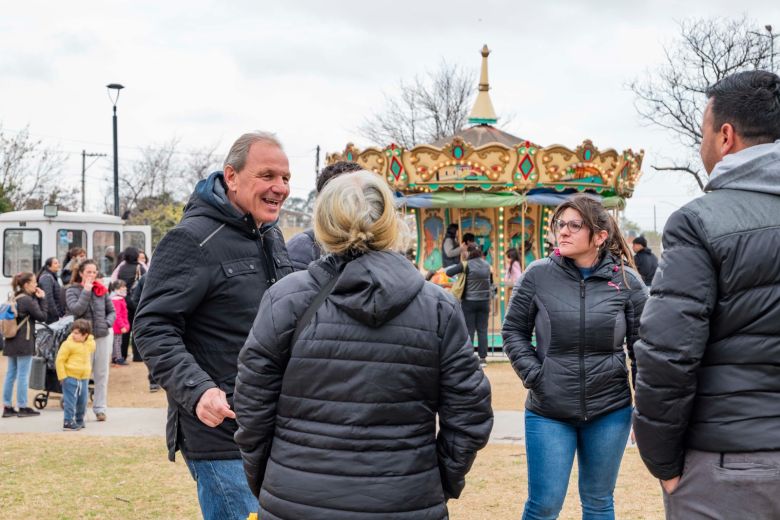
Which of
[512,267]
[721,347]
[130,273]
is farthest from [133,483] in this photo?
[512,267]

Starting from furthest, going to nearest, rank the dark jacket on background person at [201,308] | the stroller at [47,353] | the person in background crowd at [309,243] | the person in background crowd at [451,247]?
the person in background crowd at [451,247], the stroller at [47,353], the person in background crowd at [309,243], the dark jacket on background person at [201,308]

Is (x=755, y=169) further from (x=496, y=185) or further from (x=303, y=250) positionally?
(x=496, y=185)

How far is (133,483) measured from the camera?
6.60 meters

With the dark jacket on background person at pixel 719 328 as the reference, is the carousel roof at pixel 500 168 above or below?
above

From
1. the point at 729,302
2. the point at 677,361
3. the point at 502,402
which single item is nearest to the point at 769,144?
the point at 729,302

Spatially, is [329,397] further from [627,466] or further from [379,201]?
[627,466]

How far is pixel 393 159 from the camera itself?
16016mm

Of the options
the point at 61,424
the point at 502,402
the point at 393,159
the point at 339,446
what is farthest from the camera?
the point at 393,159

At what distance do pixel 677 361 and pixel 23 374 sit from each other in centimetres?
850

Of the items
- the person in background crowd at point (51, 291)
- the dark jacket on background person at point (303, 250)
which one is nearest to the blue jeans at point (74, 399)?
the person in background crowd at point (51, 291)

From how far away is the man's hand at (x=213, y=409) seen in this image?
295 centimetres

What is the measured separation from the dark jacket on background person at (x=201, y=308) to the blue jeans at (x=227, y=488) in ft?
0.13

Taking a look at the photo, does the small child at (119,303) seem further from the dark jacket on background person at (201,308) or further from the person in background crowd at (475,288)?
the dark jacket on background person at (201,308)

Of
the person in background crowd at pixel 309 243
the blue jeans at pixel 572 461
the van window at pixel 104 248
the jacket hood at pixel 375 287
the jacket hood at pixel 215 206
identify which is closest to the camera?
the jacket hood at pixel 375 287
